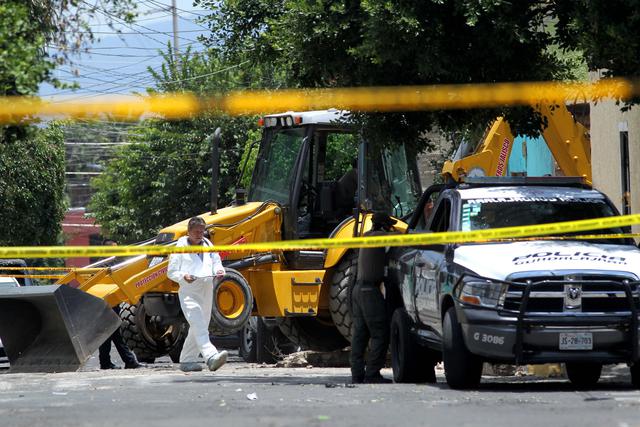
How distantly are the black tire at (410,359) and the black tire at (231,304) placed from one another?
3.19m

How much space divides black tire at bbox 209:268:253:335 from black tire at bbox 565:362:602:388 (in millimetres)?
4568

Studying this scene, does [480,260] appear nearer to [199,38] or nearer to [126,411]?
[126,411]

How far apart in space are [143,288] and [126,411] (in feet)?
23.7

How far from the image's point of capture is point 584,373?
1295 cm

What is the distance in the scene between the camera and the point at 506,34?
1316 cm

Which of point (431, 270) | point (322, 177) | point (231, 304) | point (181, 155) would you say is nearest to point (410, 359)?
point (431, 270)

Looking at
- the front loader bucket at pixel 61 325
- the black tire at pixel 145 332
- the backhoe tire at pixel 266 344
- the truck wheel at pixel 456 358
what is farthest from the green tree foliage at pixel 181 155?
the truck wheel at pixel 456 358

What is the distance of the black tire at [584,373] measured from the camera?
42.2 ft

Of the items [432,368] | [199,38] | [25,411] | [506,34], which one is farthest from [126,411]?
[199,38]

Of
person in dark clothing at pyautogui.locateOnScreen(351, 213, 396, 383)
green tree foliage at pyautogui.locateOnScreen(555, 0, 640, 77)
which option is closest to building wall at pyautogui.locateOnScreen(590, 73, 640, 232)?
green tree foliage at pyautogui.locateOnScreen(555, 0, 640, 77)

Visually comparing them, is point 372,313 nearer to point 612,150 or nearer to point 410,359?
point 410,359

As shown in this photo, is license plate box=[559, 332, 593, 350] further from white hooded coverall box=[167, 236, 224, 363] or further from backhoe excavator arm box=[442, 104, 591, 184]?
backhoe excavator arm box=[442, 104, 591, 184]

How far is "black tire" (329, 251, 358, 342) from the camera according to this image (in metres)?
16.0

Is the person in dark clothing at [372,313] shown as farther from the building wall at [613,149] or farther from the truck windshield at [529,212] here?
the building wall at [613,149]
